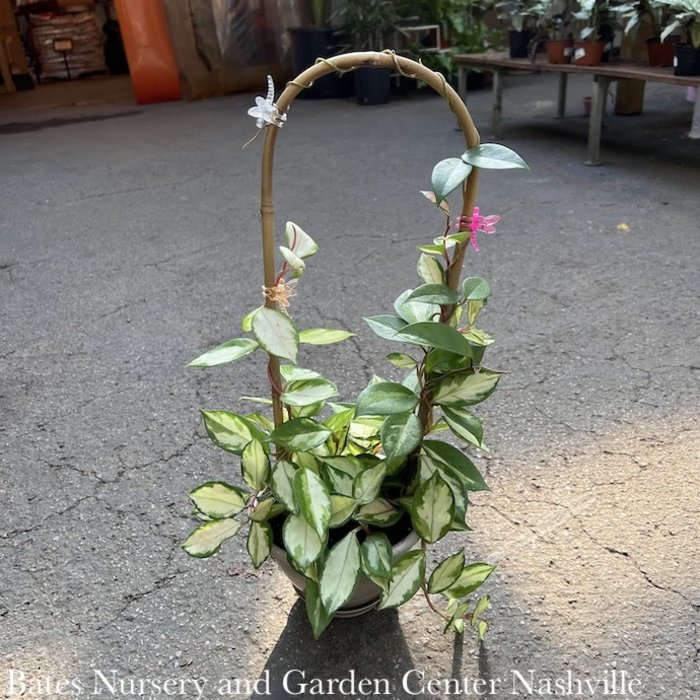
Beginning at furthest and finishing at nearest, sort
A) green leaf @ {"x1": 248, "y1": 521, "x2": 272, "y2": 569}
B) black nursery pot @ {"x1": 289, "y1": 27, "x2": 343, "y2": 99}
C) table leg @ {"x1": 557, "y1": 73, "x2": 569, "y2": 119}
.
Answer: black nursery pot @ {"x1": 289, "y1": 27, "x2": 343, "y2": 99} < table leg @ {"x1": 557, "y1": 73, "x2": 569, "y2": 119} < green leaf @ {"x1": 248, "y1": 521, "x2": 272, "y2": 569}

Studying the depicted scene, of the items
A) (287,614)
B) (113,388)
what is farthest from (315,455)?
(113,388)

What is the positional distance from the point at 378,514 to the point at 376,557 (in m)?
0.08

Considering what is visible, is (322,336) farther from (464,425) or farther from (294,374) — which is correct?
(464,425)

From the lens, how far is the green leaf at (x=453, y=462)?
3.84ft

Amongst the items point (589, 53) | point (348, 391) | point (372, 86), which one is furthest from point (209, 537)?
point (372, 86)

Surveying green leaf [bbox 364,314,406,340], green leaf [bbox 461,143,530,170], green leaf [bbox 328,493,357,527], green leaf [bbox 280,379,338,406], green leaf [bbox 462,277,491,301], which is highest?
green leaf [bbox 461,143,530,170]

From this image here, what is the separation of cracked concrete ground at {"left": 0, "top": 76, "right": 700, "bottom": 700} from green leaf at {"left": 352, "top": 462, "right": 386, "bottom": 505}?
0.40m

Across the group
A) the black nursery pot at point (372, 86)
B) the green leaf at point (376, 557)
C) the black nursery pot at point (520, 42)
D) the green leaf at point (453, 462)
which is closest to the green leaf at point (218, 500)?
the green leaf at point (376, 557)

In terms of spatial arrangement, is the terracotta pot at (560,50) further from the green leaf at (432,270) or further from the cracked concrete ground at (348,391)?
the green leaf at (432,270)

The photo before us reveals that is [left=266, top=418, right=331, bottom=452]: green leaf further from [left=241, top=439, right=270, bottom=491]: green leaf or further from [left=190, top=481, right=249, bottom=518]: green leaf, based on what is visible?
[left=190, top=481, right=249, bottom=518]: green leaf

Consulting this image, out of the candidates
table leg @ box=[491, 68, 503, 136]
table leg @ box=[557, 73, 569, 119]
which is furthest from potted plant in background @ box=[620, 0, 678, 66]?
table leg @ box=[557, 73, 569, 119]

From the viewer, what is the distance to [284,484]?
110 cm

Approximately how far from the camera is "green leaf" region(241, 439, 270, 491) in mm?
1135

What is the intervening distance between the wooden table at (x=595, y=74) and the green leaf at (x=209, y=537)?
12.1 ft
